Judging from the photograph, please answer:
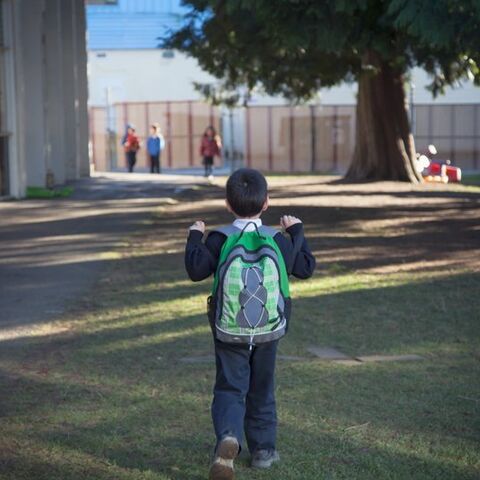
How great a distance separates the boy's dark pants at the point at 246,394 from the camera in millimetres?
4973

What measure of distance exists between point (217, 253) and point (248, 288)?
25 centimetres

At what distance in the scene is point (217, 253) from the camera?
5004 mm

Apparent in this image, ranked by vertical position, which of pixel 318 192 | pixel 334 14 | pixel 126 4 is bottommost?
pixel 318 192

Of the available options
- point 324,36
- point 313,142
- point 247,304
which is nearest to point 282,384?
point 247,304

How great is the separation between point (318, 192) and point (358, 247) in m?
10.8

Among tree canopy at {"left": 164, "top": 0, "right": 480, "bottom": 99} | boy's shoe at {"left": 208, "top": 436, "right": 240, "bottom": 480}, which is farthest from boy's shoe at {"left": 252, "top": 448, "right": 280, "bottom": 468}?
tree canopy at {"left": 164, "top": 0, "right": 480, "bottom": 99}

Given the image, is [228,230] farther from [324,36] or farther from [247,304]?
[324,36]

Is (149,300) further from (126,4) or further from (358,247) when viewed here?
(126,4)

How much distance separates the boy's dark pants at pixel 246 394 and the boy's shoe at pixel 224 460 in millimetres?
88

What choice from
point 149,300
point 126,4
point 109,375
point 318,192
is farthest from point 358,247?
point 126,4

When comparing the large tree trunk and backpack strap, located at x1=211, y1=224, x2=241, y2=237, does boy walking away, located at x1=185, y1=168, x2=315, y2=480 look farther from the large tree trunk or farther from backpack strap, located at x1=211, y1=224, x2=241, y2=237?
the large tree trunk

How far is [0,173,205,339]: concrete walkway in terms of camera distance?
9570 mm

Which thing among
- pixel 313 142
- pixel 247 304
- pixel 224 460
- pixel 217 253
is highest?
pixel 217 253

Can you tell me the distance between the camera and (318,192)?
80.6ft
